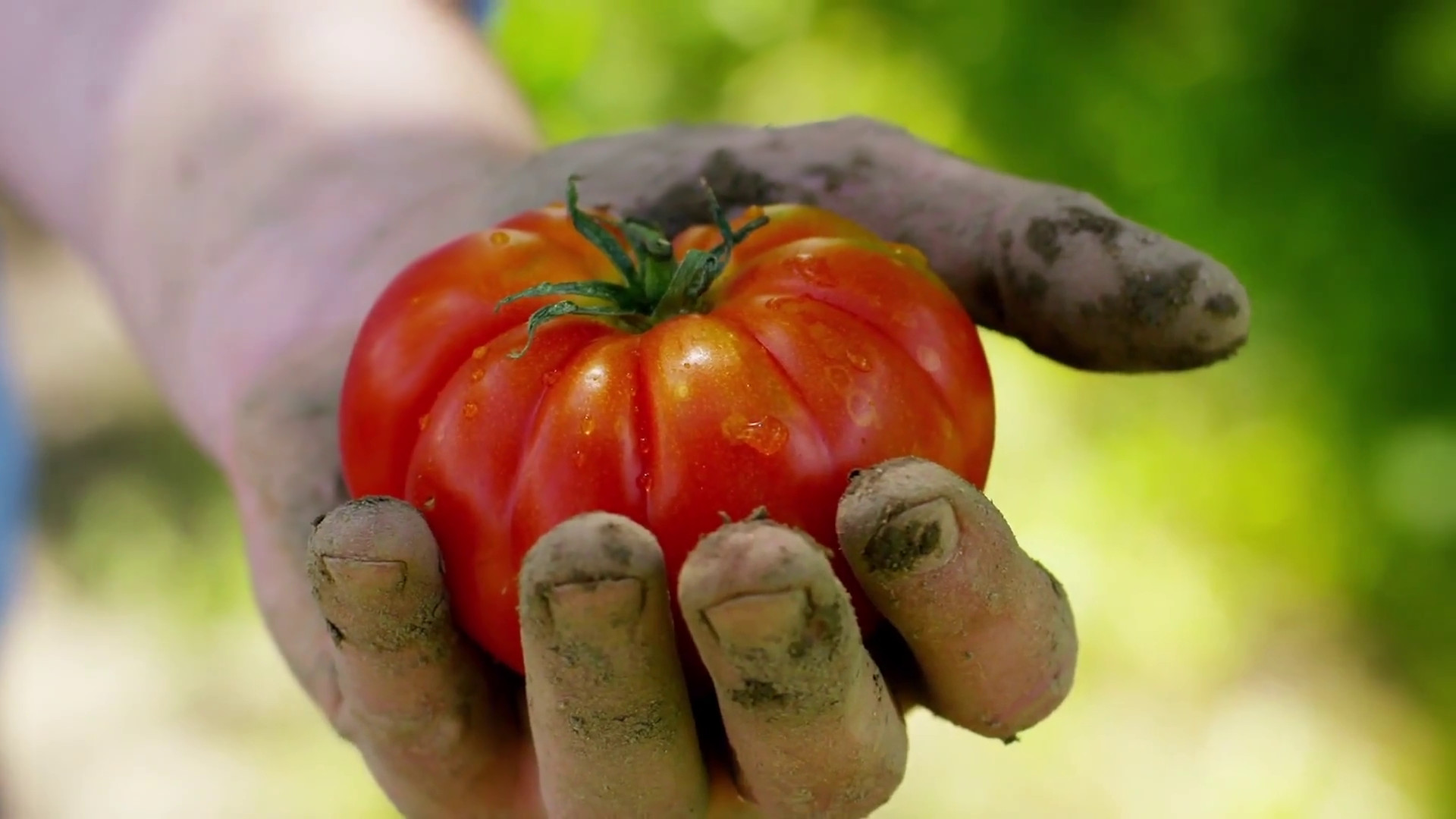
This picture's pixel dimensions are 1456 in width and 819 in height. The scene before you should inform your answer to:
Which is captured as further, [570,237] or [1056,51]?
[1056,51]

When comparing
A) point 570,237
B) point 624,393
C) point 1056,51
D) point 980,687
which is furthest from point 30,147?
point 1056,51

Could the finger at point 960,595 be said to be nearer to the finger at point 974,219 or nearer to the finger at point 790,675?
the finger at point 790,675

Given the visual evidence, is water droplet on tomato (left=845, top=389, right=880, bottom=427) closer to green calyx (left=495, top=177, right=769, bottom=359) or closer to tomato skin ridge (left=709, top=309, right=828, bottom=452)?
tomato skin ridge (left=709, top=309, right=828, bottom=452)

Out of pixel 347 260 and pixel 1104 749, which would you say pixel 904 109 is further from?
pixel 347 260

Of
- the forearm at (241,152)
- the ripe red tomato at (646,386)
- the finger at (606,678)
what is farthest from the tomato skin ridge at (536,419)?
the forearm at (241,152)

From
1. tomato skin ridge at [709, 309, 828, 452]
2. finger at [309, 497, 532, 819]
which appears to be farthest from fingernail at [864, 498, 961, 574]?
finger at [309, 497, 532, 819]
